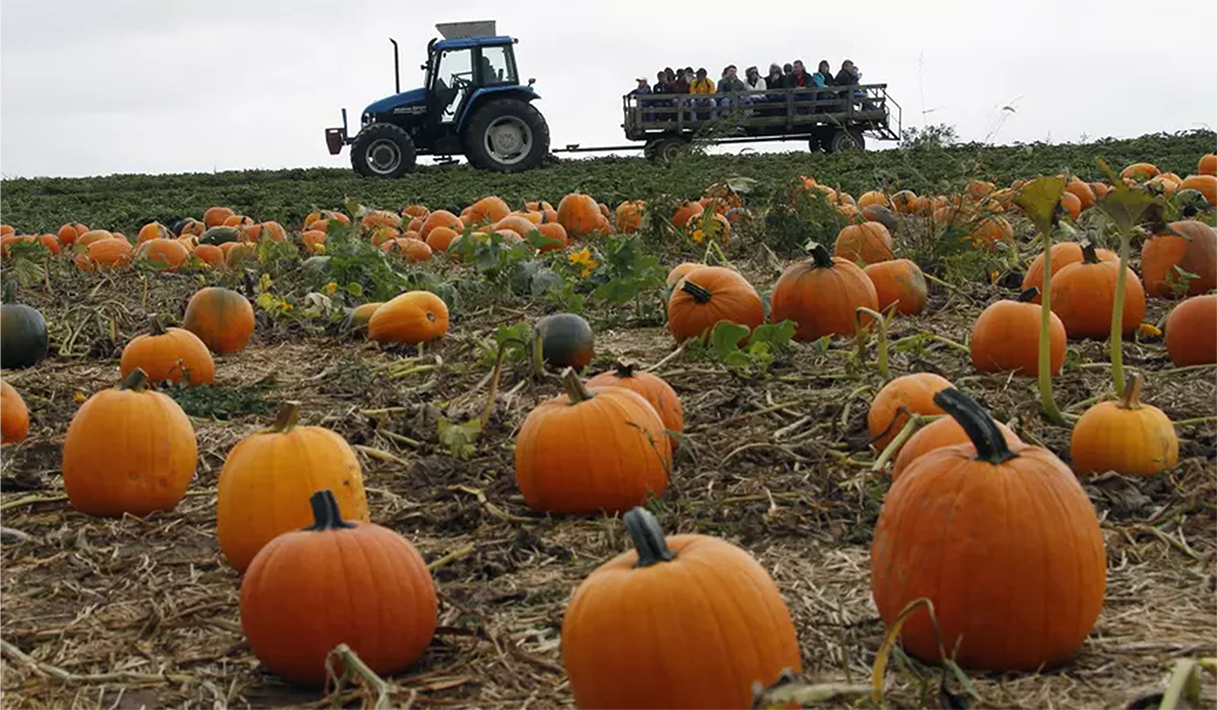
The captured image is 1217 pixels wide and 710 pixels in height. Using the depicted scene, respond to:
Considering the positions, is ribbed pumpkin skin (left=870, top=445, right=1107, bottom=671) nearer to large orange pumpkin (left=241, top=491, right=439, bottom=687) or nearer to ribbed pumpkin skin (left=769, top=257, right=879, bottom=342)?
large orange pumpkin (left=241, top=491, right=439, bottom=687)

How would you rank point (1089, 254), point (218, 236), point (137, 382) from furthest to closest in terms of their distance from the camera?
point (218, 236) → point (1089, 254) → point (137, 382)

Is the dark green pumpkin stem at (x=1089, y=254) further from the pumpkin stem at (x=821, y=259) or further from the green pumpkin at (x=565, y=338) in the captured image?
the green pumpkin at (x=565, y=338)

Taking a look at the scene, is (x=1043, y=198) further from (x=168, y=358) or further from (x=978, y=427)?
(x=168, y=358)

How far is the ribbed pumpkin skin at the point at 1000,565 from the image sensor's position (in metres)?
2.74

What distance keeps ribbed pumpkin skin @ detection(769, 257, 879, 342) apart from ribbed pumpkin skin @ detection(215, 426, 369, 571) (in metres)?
2.94

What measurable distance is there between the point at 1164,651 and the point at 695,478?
5.57 ft

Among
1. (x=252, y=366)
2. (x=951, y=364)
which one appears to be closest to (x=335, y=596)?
(x=951, y=364)

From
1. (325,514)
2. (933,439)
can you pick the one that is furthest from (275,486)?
(933,439)

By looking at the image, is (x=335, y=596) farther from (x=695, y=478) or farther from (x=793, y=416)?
(x=793, y=416)

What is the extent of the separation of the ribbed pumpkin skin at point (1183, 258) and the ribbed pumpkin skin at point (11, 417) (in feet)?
16.5

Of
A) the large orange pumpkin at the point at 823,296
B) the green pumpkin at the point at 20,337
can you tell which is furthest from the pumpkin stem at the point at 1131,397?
the green pumpkin at the point at 20,337

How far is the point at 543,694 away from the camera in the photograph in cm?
278

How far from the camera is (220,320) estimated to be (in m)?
7.02

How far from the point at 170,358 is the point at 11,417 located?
0.92 m
